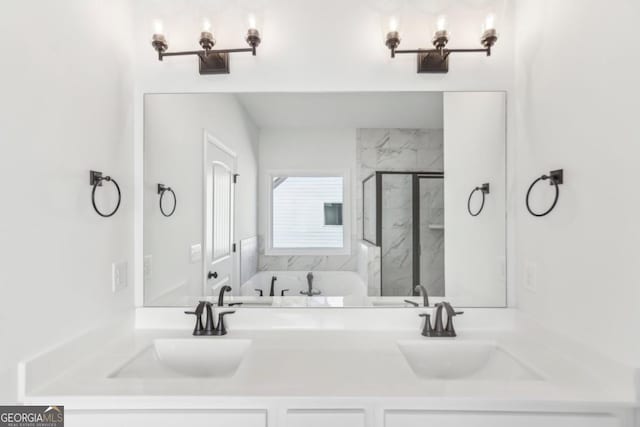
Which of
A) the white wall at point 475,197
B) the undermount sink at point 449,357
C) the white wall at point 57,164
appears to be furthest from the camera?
the white wall at point 475,197

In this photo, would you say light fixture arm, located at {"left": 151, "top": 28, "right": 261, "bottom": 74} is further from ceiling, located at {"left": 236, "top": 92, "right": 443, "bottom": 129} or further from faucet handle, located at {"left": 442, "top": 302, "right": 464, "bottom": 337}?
faucet handle, located at {"left": 442, "top": 302, "right": 464, "bottom": 337}

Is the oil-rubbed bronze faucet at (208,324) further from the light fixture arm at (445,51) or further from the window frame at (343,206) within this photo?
the light fixture arm at (445,51)

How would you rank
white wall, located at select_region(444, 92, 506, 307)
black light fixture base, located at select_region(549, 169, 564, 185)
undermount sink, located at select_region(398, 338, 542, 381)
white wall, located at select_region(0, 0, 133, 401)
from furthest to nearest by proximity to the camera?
1. white wall, located at select_region(444, 92, 506, 307)
2. undermount sink, located at select_region(398, 338, 542, 381)
3. black light fixture base, located at select_region(549, 169, 564, 185)
4. white wall, located at select_region(0, 0, 133, 401)

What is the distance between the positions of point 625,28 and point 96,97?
184cm

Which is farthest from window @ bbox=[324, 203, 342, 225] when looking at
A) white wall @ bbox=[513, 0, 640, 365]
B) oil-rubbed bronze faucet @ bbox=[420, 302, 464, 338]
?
white wall @ bbox=[513, 0, 640, 365]

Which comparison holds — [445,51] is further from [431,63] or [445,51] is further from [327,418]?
[327,418]

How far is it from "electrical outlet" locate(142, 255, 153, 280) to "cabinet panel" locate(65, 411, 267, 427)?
71 cm

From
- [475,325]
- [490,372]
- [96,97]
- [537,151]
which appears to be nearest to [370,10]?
[537,151]

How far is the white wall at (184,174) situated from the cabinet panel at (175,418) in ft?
2.17

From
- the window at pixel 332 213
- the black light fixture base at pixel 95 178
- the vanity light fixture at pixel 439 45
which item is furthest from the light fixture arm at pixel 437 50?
the black light fixture base at pixel 95 178

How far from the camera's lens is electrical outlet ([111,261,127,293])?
4.88 ft

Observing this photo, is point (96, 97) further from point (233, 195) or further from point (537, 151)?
point (537, 151)

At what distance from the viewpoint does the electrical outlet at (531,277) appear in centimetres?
149

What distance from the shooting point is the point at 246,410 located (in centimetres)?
106
